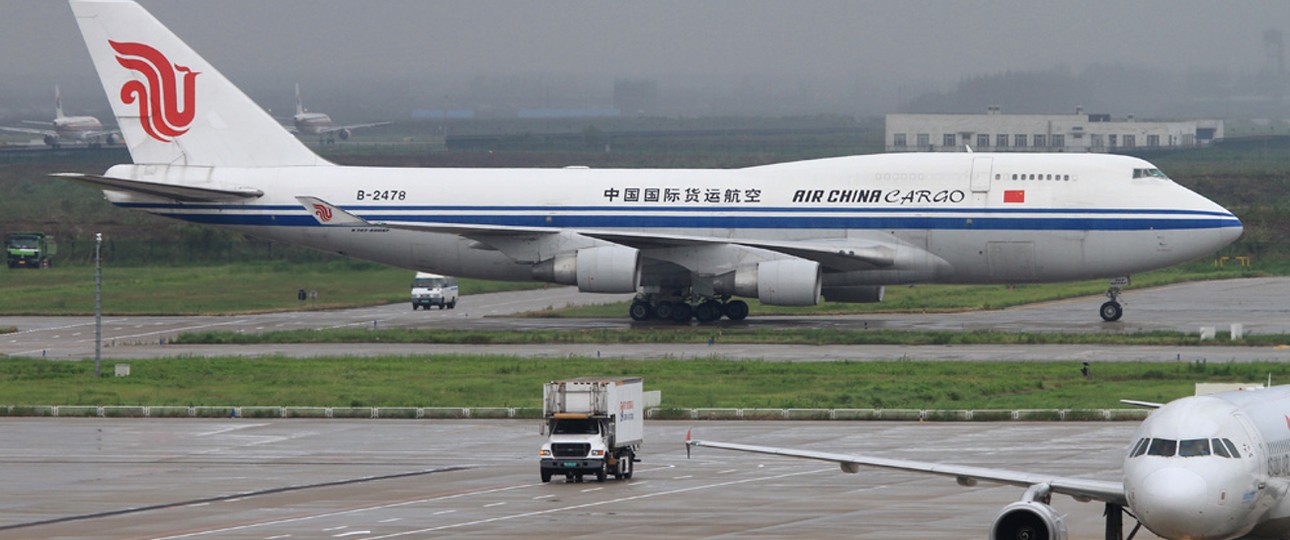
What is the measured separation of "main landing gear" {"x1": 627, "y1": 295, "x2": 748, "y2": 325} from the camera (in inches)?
2515

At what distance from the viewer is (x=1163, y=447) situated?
20.4 metres

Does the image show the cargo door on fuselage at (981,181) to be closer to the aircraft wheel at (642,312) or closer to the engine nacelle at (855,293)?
the engine nacelle at (855,293)

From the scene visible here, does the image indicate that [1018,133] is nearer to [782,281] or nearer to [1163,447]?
[782,281]

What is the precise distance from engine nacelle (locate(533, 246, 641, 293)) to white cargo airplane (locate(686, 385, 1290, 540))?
38.4 meters

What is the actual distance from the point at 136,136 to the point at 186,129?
5.89 ft

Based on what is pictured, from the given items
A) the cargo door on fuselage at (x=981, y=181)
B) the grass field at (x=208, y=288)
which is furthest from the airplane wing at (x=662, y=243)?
the grass field at (x=208, y=288)

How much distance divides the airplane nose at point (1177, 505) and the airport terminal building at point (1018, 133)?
436 ft

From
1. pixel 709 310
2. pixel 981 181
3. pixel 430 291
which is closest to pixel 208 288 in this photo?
pixel 430 291

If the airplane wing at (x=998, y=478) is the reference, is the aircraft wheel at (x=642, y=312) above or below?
above

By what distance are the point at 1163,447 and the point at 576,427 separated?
14829 millimetres

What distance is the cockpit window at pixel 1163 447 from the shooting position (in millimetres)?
20297

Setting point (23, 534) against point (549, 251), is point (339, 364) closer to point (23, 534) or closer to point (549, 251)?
point (549, 251)

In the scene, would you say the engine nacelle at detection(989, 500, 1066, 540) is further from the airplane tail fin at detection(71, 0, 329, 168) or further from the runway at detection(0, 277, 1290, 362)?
the airplane tail fin at detection(71, 0, 329, 168)

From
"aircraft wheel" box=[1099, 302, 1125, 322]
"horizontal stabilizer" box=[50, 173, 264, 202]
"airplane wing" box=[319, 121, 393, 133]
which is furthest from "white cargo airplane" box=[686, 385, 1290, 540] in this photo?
"airplane wing" box=[319, 121, 393, 133]
